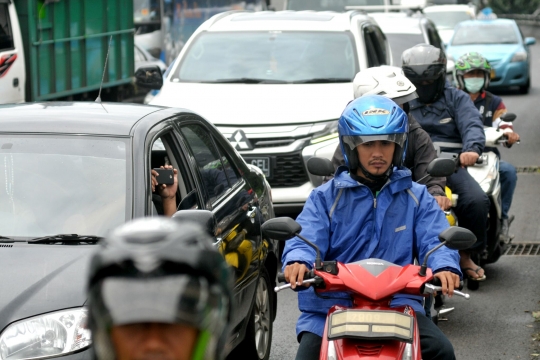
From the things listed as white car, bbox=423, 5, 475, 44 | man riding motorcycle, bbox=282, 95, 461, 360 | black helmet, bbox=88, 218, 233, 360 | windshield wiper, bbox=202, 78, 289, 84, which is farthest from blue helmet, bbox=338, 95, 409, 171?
white car, bbox=423, 5, 475, 44

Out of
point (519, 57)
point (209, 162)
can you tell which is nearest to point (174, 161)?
point (209, 162)

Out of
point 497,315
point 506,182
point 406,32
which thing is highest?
point 506,182

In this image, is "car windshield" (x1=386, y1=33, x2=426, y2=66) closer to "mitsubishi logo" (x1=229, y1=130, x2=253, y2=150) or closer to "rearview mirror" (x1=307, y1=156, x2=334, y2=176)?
"mitsubishi logo" (x1=229, y1=130, x2=253, y2=150)

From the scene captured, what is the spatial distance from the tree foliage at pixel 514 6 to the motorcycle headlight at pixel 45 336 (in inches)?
2346

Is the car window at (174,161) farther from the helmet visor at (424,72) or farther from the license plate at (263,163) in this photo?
the license plate at (263,163)

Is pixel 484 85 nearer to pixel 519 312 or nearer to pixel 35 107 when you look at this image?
pixel 519 312

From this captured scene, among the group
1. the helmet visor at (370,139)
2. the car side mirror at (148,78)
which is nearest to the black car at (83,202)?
the helmet visor at (370,139)

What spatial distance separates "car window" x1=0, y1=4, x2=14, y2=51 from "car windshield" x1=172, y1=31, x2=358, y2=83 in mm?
3596

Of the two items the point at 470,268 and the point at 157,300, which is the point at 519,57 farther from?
the point at 157,300

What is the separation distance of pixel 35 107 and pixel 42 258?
50.7 inches

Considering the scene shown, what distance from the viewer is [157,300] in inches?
60.3

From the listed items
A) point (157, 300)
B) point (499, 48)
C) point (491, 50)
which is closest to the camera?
point (157, 300)

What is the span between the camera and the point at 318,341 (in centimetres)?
394

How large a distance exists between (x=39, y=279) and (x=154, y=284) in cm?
286
